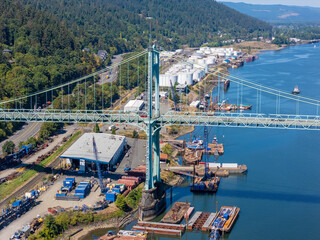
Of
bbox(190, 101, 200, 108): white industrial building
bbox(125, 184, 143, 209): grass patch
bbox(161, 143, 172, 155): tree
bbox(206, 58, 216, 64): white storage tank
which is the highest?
bbox(206, 58, 216, 64): white storage tank

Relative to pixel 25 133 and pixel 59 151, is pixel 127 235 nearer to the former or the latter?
pixel 59 151

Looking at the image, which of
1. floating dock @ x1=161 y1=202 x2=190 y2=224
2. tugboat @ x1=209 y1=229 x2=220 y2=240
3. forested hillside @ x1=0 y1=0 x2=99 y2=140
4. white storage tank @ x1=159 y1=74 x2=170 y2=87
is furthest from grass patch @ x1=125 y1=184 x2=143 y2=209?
white storage tank @ x1=159 y1=74 x2=170 y2=87

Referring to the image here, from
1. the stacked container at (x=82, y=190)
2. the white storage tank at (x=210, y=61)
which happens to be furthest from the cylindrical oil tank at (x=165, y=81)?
the stacked container at (x=82, y=190)

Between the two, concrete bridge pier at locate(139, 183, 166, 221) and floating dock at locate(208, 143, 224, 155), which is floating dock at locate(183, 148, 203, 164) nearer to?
floating dock at locate(208, 143, 224, 155)

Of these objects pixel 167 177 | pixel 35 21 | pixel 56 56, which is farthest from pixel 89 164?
pixel 35 21

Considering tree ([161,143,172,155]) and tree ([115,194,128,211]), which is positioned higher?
tree ([161,143,172,155])

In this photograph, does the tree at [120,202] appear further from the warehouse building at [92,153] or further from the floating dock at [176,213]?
the warehouse building at [92,153]
